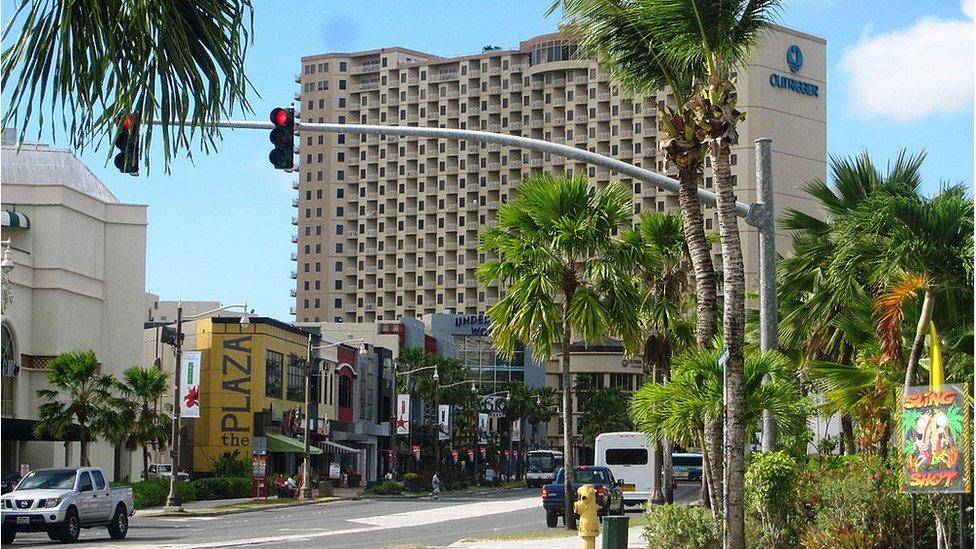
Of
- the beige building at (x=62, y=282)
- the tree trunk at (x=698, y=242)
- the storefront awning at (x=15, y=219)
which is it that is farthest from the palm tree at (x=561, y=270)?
the storefront awning at (x=15, y=219)

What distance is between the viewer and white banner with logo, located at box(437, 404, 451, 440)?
323 ft

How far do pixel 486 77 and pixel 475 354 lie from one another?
44.7m

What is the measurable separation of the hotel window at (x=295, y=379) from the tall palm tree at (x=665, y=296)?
4459 centimetres

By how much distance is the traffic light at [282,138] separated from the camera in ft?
61.8

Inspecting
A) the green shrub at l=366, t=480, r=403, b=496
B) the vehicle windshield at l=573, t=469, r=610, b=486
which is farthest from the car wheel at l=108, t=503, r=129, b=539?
the green shrub at l=366, t=480, r=403, b=496

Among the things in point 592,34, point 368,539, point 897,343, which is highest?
point 592,34

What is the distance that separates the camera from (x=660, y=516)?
20.8m

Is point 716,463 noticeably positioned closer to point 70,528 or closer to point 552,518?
point 552,518

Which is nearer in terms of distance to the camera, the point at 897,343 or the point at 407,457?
the point at 897,343

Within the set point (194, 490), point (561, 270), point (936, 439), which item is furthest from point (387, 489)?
point (936, 439)

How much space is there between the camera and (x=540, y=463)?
95250 mm

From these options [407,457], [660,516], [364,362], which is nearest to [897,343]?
[660,516]

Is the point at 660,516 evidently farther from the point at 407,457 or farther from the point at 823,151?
the point at 823,151

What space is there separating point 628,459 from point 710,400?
Result: 3609 cm
